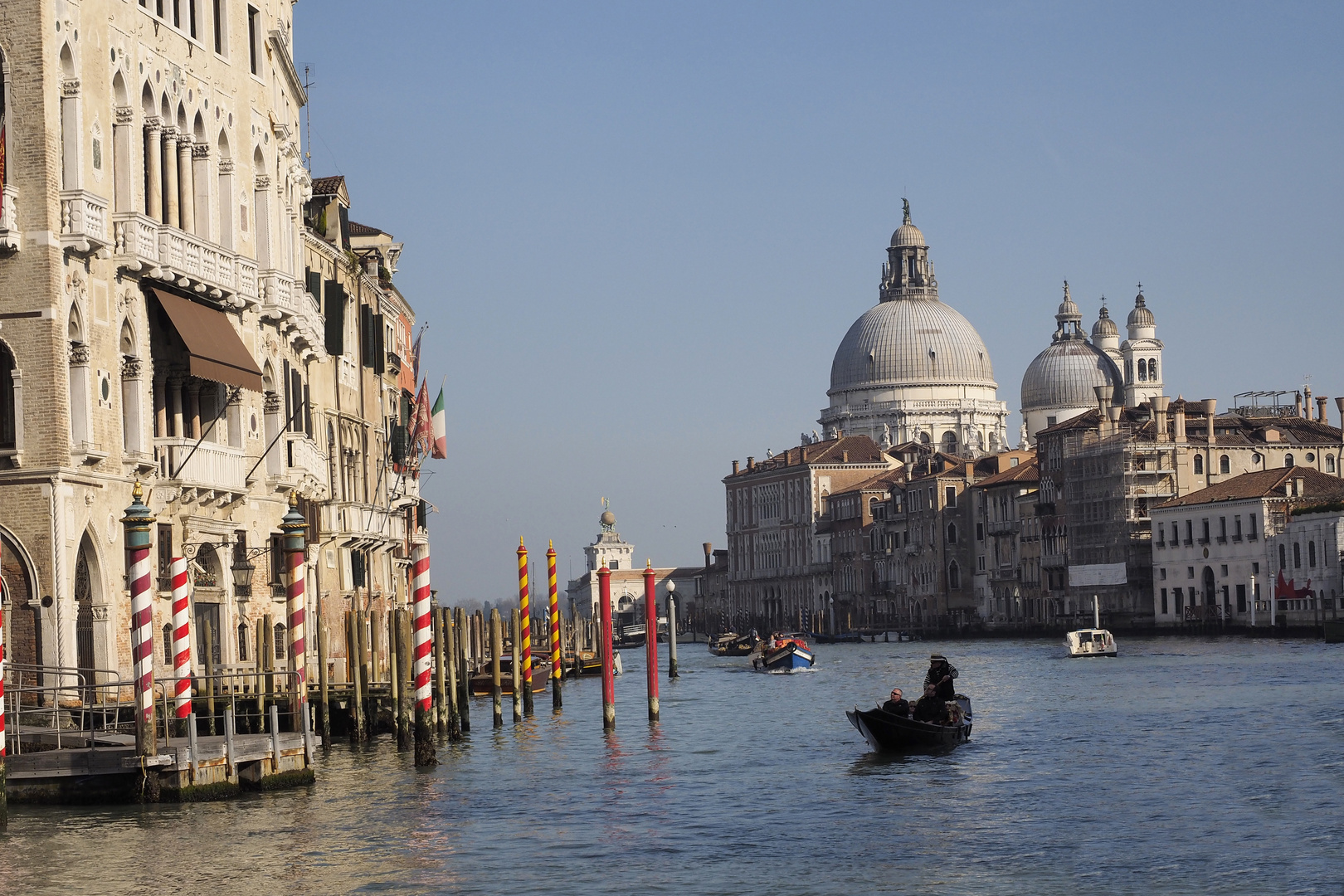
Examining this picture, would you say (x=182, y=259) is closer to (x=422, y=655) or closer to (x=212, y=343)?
(x=212, y=343)

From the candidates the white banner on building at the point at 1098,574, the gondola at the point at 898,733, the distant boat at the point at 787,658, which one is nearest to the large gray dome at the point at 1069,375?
the white banner on building at the point at 1098,574

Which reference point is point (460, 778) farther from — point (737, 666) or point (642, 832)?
point (737, 666)

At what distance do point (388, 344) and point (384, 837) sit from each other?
2267 centimetres

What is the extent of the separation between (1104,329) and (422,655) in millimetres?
129186

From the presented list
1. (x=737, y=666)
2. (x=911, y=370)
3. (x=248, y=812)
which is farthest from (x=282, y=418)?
(x=911, y=370)

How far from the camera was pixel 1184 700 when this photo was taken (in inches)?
1512

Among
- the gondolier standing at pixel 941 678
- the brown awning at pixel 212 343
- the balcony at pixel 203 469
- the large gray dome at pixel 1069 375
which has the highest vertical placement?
the large gray dome at pixel 1069 375

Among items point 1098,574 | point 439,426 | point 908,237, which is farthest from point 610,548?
point 439,426

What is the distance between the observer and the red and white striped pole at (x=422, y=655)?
2345cm

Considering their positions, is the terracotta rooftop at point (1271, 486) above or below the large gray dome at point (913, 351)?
below

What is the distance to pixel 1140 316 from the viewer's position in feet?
454

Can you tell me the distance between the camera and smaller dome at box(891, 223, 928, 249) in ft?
525

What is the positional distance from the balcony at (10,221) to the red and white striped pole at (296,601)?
3.74 meters

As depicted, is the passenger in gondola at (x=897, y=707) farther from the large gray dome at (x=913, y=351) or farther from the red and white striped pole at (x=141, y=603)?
the large gray dome at (x=913, y=351)
